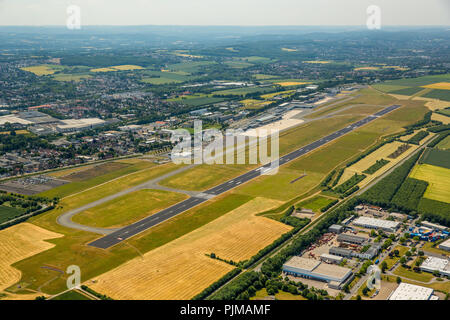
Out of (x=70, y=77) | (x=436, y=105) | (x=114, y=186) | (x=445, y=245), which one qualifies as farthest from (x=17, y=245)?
(x=70, y=77)

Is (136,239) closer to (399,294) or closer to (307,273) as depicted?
(307,273)

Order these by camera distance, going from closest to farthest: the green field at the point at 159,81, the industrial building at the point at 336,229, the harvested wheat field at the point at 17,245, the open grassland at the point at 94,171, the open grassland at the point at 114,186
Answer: the harvested wheat field at the point at 17,245 < the industrial building at the point at 336,229 < the open grassland at the point at 114,186 < the open grassland at the point at 94,171 < the green field at the point at 159,81

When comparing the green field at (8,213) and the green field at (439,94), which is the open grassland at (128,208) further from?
the green field at (439,94)

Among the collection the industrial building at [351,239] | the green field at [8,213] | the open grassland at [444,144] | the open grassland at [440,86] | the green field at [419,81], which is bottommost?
the industrial building at [351,239]

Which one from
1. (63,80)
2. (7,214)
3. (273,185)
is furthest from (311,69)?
(7,214)

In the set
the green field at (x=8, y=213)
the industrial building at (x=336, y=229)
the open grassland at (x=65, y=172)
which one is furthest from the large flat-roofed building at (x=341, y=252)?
the open grassland at (x=65, y=172)

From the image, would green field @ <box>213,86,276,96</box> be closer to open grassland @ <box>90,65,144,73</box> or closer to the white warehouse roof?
open grassland @ <box>90,65,144,73</box>
